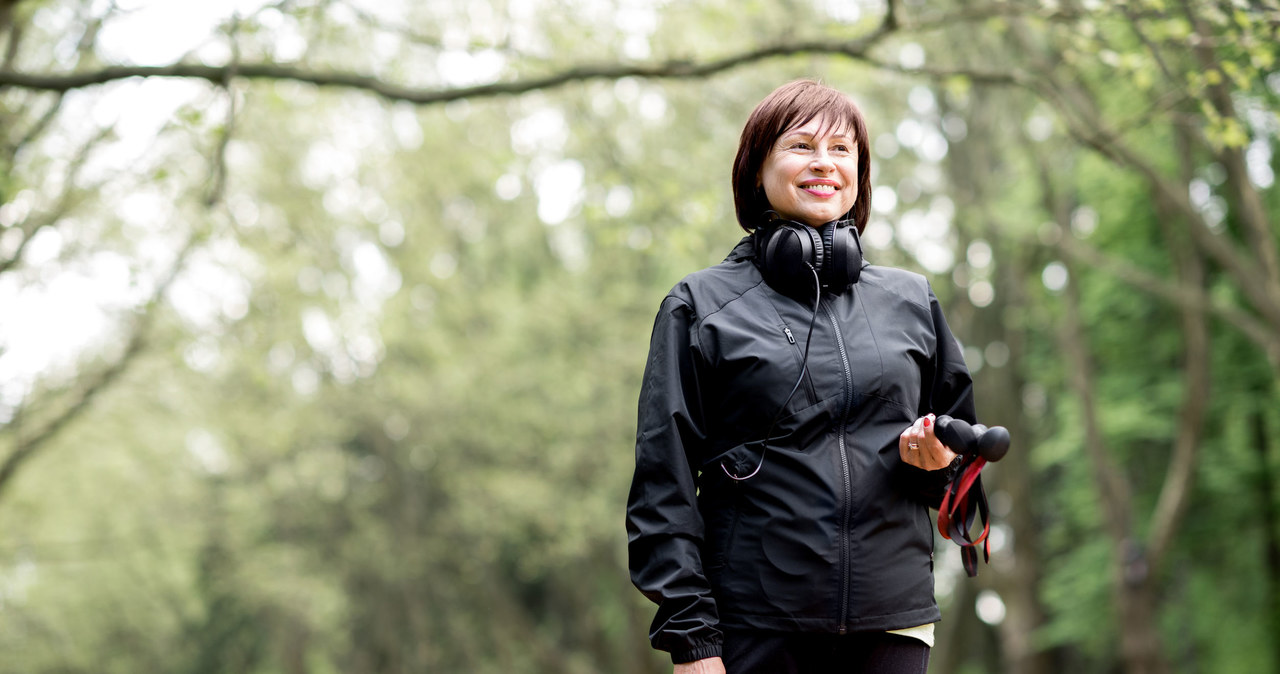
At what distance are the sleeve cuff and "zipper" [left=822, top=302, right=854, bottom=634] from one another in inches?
10.4

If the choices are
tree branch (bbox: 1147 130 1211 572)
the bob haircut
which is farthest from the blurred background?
the bob haircut

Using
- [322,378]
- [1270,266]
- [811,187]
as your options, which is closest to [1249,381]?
[1270,266]

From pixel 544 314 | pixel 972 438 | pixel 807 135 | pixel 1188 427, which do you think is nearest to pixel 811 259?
pixel 807 135

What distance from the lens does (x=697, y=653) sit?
2344 millimetres

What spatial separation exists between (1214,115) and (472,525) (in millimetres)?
15818

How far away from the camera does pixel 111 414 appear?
50.8 ft

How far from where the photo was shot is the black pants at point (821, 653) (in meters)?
2.41

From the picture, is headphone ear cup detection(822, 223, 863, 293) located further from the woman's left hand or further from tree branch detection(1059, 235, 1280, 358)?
tree branch detection(1059, 235, 1280, 358)

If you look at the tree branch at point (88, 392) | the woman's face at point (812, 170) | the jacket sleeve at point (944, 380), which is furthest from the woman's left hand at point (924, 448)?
the tree branch at point (88, 392)

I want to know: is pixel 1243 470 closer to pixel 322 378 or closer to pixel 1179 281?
pixel 1179 281

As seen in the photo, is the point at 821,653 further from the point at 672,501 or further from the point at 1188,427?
the point at 1188,427

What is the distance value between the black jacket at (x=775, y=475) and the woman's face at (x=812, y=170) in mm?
199

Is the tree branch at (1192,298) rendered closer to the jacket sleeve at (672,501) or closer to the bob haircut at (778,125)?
the bob haircut at (778,125)

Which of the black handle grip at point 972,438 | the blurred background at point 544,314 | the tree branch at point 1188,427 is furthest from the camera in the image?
the tree branch at point 1188,427
